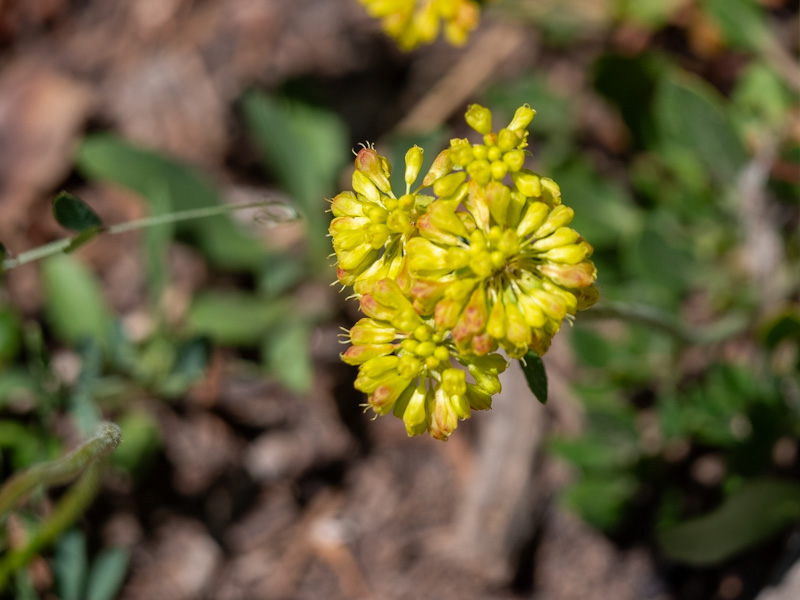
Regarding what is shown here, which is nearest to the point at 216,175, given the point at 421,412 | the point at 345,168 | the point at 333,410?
the point at 345,168

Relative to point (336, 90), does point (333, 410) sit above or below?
below

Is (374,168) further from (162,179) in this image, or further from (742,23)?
(742,23)

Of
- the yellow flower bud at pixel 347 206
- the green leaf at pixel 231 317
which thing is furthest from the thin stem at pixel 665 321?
the green leaf at pixel 231 317

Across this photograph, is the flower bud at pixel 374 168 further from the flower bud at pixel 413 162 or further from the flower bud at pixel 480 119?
the flower bud at pixel 480 119

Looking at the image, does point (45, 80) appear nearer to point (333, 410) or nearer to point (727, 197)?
point (333, 410)

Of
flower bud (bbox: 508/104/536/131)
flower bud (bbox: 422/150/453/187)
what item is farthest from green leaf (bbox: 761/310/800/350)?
flower bud (bbox: 422/150/453/187)
